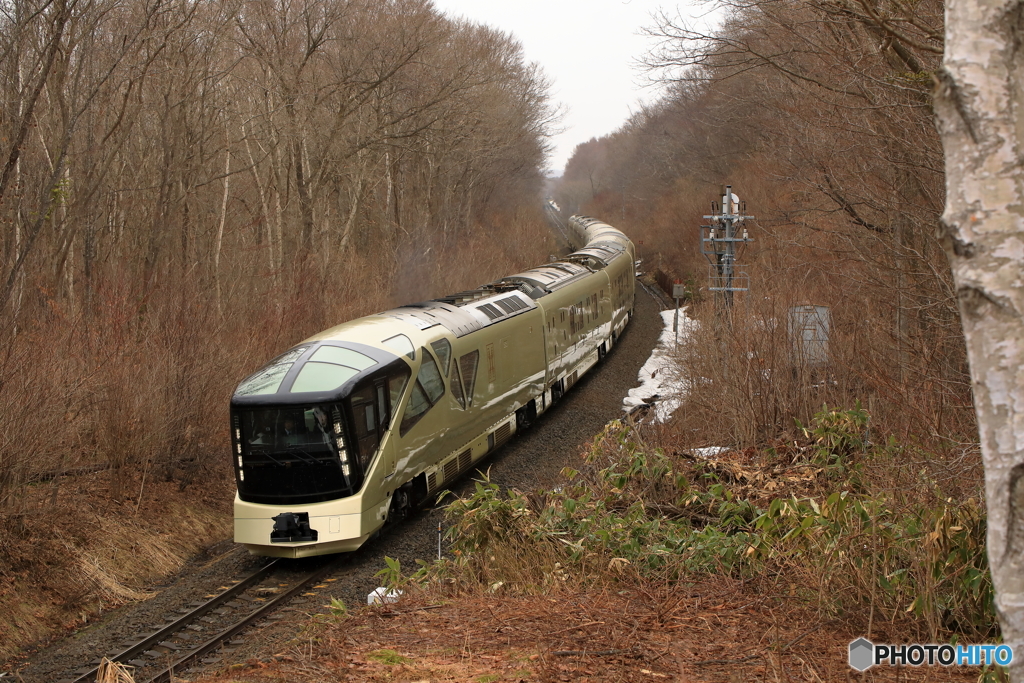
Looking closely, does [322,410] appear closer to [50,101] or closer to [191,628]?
[191,628]

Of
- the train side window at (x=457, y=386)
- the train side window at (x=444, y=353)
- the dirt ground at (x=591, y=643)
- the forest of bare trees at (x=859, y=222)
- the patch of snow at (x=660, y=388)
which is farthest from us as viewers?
the patch of snow at (x=660, y=388)

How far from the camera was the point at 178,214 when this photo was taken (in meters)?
18.1

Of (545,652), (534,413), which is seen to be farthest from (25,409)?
(534,413)

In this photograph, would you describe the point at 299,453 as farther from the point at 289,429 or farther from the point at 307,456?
the point at 289,429

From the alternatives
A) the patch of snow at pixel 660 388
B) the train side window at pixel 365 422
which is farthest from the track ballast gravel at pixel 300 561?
the train side window at pixel 365 422

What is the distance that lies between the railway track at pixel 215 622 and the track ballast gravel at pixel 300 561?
0.51 feet

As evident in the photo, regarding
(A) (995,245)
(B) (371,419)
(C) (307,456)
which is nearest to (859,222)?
A: (B) (371,419)

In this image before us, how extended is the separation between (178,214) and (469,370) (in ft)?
29.9

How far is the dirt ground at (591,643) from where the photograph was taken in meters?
4.76

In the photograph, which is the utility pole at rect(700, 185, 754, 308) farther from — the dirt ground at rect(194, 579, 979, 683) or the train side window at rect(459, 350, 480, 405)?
the dirt ground at rect(194, 579, 979, 683)

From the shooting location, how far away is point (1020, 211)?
2.26 m

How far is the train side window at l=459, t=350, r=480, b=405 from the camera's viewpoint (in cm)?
1228

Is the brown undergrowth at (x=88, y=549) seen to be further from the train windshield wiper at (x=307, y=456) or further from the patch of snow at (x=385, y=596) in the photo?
the patch of snow at (x=385, y=596)

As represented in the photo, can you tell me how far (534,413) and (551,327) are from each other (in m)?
1.80
